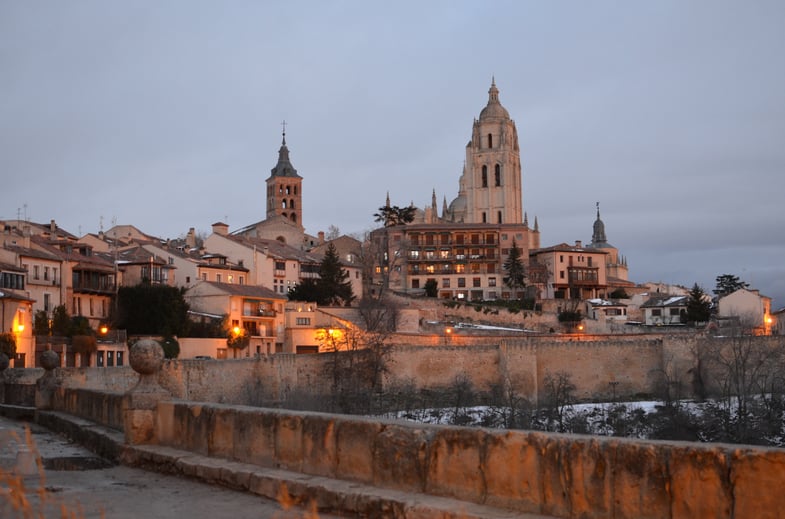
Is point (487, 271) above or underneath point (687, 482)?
above

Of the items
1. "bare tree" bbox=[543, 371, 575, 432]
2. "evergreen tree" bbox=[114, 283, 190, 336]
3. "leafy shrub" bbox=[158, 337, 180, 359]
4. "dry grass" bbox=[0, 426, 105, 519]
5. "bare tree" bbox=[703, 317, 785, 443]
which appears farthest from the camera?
"bare tree" bbox=[543, 371, 575, 432]

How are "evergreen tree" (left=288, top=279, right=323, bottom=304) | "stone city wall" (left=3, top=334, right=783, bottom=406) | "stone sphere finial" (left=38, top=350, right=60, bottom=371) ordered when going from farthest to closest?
1. "evergreen tree" (left=288, top=279, right=323, bottom=304)
2. "stone city wall" (left=3, top=334, right=783, bottom=406)
3. "stone sphere finial" (left=38, top=350, right=60, bottom=371)

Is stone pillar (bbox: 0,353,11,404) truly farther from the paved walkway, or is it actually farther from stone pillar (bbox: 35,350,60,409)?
the paved walkway

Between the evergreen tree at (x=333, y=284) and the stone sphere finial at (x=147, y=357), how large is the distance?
240 ft

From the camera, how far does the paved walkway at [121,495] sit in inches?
317

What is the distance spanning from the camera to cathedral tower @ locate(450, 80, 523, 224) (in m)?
145

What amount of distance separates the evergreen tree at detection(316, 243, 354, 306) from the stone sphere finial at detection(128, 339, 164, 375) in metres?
73.2

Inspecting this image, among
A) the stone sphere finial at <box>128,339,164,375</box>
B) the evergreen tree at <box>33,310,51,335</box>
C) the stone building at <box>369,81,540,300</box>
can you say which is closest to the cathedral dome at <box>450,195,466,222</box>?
the stone building at <box>369,81,540,300</box>

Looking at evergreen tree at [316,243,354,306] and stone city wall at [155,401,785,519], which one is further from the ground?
evergreen tree at [316,243,354,306]

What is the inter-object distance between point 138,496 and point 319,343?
67294 mm

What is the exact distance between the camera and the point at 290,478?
8.71 m

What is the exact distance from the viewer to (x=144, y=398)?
38.9 feet

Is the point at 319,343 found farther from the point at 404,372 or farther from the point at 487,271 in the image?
the point at 487,271

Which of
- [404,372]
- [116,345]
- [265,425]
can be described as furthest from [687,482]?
[404,372]
